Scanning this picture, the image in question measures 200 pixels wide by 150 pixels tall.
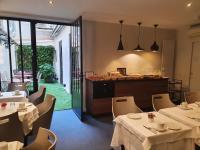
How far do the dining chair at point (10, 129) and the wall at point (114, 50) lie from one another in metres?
2.87

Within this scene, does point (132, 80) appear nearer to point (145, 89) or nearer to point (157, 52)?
point (145, 89)

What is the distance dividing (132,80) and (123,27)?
5.23 ft

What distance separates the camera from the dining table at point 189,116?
6.42 ft

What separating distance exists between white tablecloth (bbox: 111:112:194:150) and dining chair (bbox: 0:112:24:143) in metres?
1.18

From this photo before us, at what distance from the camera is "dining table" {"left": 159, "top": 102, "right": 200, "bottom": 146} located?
6.42 ft

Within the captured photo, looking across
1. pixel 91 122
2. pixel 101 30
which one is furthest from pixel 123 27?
pixel 91 122

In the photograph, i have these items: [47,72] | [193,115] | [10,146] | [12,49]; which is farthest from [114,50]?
[47,72]

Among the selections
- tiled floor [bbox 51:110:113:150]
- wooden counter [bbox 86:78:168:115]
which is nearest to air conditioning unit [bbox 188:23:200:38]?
wooden counter [bbox 86:78:168:115]

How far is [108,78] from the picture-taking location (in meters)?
4.48

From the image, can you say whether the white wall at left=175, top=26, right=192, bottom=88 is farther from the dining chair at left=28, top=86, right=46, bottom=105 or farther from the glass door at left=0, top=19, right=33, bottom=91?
the glass door at left=0, top=19, right=33, bottom=91

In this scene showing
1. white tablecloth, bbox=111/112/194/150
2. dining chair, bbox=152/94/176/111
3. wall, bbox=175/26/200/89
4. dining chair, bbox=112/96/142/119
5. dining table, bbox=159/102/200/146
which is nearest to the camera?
white tablecloth, bbox=111/112/194/150

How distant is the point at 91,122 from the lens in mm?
4012

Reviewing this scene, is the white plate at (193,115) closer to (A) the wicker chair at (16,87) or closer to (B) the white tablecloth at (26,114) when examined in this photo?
(B) the white tablecloth at (26,114)

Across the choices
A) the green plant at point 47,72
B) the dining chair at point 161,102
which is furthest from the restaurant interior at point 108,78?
the green plant at point 47,72
